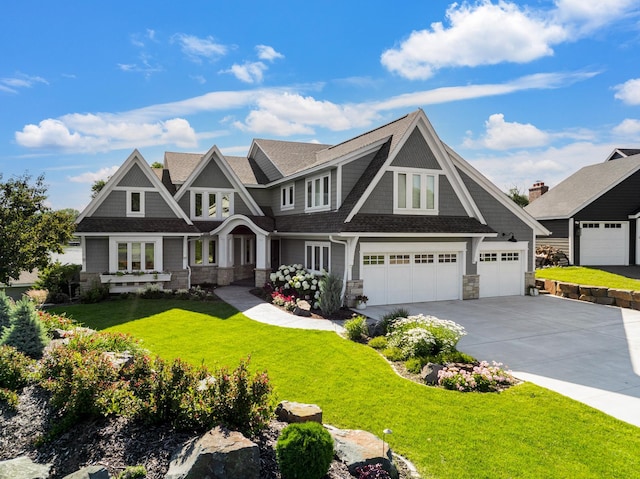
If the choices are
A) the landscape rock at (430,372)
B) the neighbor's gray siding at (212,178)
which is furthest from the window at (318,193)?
the landscape rock at (430,372)

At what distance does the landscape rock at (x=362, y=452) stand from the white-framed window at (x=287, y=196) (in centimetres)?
1637

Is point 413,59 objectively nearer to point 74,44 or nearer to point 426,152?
point 426,152

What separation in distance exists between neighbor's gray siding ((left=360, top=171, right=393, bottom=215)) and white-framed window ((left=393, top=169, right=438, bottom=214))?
0.22m

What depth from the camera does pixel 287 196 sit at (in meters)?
22.0

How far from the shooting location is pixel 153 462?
4.65 meters

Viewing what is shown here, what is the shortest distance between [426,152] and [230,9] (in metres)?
9.23

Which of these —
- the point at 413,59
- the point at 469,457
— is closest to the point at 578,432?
the point at 469,457

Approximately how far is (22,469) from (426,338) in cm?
765

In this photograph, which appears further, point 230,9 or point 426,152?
point 426,152

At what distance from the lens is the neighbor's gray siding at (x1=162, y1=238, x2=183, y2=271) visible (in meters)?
19.5

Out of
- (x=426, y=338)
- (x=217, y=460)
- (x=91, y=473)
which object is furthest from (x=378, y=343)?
(x=91, y=473)

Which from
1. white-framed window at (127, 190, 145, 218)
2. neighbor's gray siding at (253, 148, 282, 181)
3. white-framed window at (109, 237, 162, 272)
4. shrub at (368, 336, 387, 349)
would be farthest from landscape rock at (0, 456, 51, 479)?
neighbor's gray siding at (253, 148, 282, 181)

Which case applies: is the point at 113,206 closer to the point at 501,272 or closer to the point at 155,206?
the point at 155,206

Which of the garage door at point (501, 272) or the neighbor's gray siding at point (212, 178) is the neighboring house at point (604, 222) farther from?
the neighbor's gray siding at point (212, 178)
